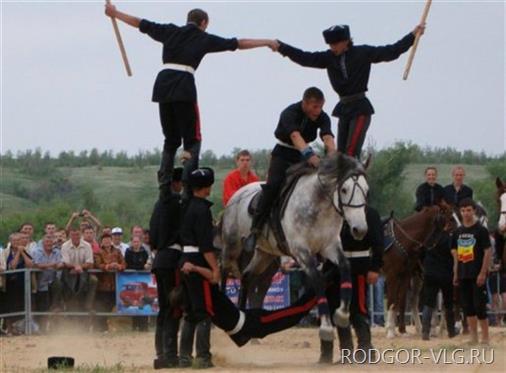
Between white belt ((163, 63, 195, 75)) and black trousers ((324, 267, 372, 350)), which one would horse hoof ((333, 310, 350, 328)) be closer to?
black trousers ((324, 267, 372, 350))

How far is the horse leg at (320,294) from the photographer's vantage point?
1830 cm

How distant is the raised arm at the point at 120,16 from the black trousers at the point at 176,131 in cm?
108

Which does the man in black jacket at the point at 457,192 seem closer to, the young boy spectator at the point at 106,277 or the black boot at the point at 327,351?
the young boy spectator at the point at 106,277

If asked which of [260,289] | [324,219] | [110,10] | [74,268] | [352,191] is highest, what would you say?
[110,10]

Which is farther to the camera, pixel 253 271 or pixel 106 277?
pixel 106 277

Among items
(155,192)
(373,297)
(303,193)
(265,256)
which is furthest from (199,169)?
(155,192)

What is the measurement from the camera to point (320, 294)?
18.4 meters

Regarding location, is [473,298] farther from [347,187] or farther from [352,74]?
[347,187]

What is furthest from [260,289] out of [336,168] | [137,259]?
[137,259]

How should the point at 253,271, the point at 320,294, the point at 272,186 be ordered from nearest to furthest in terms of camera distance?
the point at 320,294, the point at 272,186, the point at 253,271

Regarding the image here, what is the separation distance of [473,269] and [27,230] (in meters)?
8.51

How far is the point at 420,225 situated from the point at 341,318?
27.2 feet

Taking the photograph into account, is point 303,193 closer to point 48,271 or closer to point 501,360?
point 501,360

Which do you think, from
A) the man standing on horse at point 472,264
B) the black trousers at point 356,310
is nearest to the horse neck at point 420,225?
the man standing on horse at point 472,264
